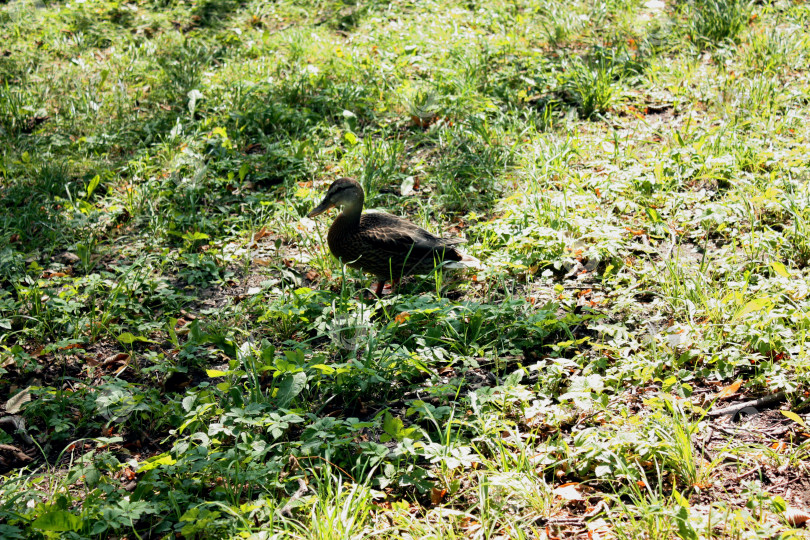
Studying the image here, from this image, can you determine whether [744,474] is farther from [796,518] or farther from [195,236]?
[195,236]

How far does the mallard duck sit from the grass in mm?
154

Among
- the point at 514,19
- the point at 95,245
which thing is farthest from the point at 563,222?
the point at 514,19

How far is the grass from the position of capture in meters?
2.94

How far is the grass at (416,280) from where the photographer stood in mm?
2938

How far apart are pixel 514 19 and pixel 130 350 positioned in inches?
226

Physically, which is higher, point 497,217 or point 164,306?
point 497,217

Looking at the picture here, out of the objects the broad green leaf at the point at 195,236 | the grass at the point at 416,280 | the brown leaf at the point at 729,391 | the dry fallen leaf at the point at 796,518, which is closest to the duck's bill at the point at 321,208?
the grass at the point at 416,280

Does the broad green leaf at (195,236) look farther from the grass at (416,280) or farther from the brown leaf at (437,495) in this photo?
the brown leaf at (437,495)

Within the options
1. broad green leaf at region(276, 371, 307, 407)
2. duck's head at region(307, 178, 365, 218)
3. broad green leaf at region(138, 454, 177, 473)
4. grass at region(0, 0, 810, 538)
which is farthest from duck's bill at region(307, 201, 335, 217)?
broad green leaf at region(138, 454, 177, 473)

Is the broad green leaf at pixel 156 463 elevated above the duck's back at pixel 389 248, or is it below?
below

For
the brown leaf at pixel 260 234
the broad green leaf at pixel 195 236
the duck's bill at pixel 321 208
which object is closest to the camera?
the duck's bill at pixel 321 208

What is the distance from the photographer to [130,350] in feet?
13.4

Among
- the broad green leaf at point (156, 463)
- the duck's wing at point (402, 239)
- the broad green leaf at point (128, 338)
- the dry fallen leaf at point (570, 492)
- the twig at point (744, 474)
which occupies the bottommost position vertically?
the broad green leaf at point (128, 338)

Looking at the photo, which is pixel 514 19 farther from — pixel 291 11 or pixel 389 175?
pixel 389 175
